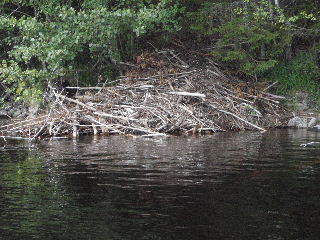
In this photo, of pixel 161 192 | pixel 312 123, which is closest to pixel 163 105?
pixel 312 123

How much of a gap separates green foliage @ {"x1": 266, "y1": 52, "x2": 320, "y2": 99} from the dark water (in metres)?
8.70

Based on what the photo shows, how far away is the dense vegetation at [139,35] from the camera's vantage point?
731 inches

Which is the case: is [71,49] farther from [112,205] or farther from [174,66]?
[112,205]

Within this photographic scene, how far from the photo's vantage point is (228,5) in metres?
21.5

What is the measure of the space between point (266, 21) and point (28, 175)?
13.9 metres

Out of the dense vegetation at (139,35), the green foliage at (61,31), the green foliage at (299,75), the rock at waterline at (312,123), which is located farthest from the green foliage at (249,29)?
the rock at waterline at (312,123)

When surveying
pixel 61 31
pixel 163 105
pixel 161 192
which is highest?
pixel 61 31

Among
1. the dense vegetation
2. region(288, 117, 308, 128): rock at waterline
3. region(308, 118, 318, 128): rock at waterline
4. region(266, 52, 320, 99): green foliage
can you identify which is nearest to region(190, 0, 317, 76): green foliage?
the dense vegetation

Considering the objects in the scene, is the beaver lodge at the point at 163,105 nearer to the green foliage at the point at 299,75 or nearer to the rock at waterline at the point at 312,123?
the rock at waterline at the point at 312,123

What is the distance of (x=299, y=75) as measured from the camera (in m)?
22.4

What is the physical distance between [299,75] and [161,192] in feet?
51.7

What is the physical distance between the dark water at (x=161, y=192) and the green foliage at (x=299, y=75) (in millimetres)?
8699

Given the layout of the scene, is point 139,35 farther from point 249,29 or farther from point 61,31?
point 249,29

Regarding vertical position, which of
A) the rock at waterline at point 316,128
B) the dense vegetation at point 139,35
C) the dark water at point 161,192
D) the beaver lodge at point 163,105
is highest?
the dense vegetation at point 139,35
